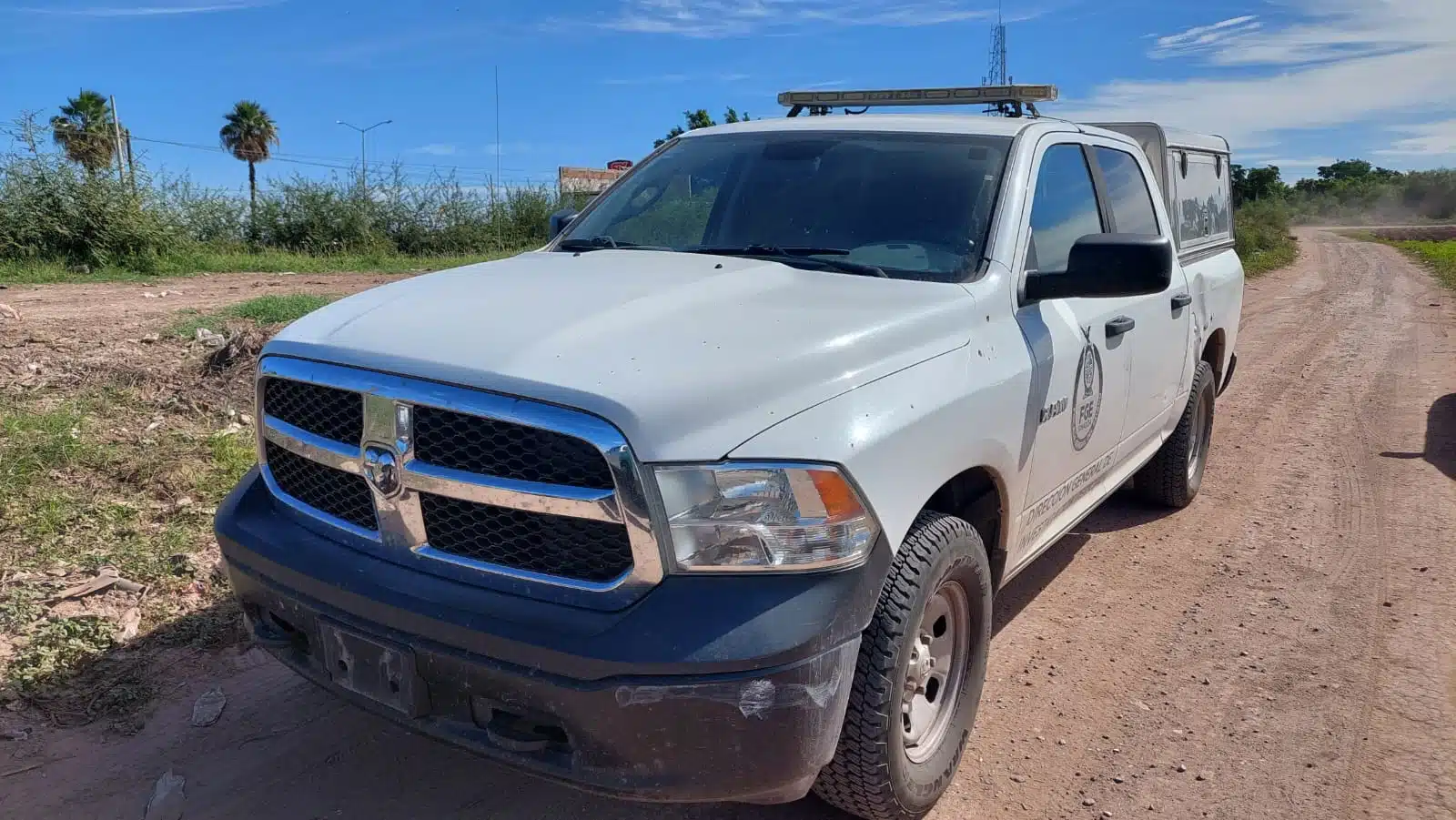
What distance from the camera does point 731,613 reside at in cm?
208

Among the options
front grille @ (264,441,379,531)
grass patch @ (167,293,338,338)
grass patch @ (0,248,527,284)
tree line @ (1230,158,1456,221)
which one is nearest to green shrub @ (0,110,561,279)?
grass patch @ (0,248,527,284)

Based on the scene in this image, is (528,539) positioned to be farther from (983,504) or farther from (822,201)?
(822,201)

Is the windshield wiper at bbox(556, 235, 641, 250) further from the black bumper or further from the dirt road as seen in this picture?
the dirt road

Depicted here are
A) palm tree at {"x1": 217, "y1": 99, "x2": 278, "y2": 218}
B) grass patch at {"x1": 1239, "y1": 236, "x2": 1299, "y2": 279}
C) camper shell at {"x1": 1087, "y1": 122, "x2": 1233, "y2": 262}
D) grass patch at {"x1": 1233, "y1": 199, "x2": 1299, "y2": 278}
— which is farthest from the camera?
palm tree at {"x1": 217, "y1": 99, "x2": 278, "y2": 218}

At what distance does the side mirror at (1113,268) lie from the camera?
2990 millimetres

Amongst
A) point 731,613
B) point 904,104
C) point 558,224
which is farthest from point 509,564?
point 904,104

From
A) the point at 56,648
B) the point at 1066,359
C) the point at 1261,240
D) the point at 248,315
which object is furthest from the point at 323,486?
the point at 1261,240

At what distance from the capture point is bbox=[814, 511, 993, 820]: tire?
2373 mm

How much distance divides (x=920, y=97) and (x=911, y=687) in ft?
10.2

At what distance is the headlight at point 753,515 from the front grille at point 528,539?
136mm

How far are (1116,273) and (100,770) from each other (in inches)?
126

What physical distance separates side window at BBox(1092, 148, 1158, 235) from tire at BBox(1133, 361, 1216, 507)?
3.35 feet

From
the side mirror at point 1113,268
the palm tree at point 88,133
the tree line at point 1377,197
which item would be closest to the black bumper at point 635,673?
the side mirror at point 1113,268

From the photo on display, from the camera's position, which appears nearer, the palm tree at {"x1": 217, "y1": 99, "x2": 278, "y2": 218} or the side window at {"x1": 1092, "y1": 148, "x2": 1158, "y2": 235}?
the side window at {"x1": 1092, "y1": 148, "x2": 1158, "y2": 235}
